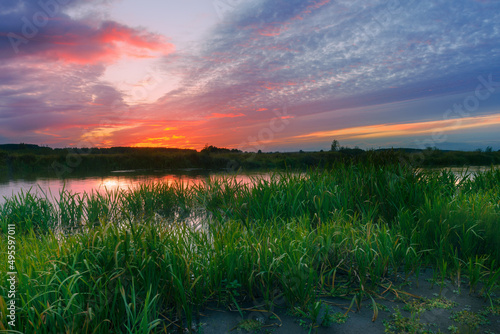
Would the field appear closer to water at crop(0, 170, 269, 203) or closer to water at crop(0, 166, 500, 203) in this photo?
water at crop(0, 166, 500, 203)

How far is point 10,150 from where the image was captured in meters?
26.6

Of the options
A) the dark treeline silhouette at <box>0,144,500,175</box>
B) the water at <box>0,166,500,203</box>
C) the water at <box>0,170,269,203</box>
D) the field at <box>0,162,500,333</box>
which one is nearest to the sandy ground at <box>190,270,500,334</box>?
the field at <box>0,162,500,333</box>

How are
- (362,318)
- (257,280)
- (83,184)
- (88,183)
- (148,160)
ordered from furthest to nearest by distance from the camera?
(148,160)
(88,183)
(83,184)
(257,280)
(362,318)

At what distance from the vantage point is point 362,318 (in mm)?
2615

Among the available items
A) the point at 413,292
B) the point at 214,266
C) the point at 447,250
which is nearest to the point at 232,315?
the point at 214,266

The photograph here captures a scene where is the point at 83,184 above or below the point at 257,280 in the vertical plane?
above

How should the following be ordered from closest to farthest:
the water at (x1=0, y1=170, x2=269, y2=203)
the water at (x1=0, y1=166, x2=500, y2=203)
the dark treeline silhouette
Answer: the water at (x1=0, y1=166, x2=500, y2=203) < the water at (x1=0, y1=170, x2=269, y2=203) < the dark treeline silhouette

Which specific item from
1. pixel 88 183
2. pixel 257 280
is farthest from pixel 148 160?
pixel 257 280

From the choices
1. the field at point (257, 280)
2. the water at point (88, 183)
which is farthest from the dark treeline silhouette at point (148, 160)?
the field at point (257, 280)

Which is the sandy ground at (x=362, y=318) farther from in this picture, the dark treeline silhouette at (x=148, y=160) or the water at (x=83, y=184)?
the dark treeline silhouette at (x=148, y=160)

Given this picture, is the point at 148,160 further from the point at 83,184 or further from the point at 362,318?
the point at 362,318

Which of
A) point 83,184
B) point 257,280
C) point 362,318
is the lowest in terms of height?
point 362,318

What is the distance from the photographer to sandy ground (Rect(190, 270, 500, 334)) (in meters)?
2.47

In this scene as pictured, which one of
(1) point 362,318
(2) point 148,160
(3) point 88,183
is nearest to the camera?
(1) point 362,318
